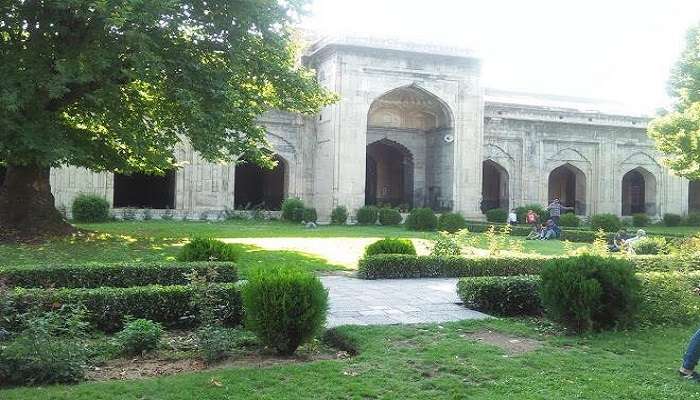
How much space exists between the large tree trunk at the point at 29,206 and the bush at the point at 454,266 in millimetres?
8803

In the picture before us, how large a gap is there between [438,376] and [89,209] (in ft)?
72.0

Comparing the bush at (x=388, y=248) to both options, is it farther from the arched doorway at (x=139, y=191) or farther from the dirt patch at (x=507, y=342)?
the arched doorway at (x=139, y=191)

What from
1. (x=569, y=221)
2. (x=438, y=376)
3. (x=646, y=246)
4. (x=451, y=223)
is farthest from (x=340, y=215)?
(x=438, y=376)

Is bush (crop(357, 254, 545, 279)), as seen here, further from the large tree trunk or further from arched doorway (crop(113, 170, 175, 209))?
arched doorway (crop(113, 170, 175, 209))

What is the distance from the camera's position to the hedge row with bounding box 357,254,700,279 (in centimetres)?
1253

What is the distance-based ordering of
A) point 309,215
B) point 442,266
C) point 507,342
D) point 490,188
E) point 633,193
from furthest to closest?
point 633,193 → point 490,188 → point 309,215 → point 442,266 → point 507,342

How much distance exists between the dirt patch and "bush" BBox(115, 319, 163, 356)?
3.45 meters

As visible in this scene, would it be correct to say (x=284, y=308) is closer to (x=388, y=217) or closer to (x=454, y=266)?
(x=454, y=266)

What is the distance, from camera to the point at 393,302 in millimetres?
9688

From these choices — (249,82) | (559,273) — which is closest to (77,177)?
(249,82)

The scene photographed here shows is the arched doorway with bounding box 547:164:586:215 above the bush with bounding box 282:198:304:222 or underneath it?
above

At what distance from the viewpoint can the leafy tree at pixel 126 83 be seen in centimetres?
1383

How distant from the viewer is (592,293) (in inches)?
305

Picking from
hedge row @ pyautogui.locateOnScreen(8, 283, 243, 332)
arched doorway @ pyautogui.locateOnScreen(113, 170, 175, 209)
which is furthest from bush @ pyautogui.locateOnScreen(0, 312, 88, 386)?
arched doorway @ pyautogui.locateOnScreen(113, 170, 175, 209)
